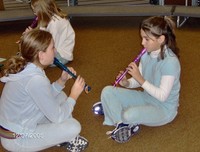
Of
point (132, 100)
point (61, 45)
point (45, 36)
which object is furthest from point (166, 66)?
point (61, 45)

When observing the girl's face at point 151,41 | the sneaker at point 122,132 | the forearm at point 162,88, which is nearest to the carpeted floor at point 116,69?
the sneaker at point 122,132

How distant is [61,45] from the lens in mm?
3197

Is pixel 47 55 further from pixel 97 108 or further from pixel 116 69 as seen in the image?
pixel 116 69

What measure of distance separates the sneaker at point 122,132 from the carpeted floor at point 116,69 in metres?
0.03

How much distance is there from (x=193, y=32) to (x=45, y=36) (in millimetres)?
2399

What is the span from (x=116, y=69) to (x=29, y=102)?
4.47ft

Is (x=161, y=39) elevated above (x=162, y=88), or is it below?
above

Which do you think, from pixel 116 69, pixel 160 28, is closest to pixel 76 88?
pixel 160 28

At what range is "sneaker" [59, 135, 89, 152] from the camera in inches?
79.9

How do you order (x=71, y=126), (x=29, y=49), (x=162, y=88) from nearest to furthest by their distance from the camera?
(x=29, y=49)
(x=71, y=126)
(x=162, y=88)

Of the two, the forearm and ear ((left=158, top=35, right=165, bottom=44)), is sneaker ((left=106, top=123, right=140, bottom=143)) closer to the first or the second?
the forearm

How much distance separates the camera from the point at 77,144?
2033 mm

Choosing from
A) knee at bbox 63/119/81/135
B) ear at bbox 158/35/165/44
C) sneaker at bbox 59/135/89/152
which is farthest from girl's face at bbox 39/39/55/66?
ear at bbox 158/35/165/44

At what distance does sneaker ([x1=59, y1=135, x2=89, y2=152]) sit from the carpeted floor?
0.19 feet
